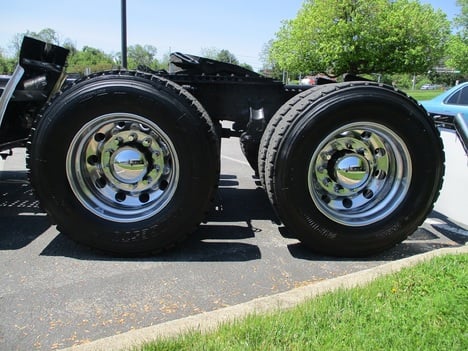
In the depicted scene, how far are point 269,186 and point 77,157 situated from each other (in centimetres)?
143

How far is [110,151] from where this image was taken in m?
3.28

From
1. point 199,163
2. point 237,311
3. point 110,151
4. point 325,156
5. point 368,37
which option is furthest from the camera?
point 368,37

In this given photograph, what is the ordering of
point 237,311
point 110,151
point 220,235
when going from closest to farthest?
point 237,311 < point 110,151 < point 220,235

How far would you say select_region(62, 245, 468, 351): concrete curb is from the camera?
2.04 meters

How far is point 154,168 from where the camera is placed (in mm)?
3330

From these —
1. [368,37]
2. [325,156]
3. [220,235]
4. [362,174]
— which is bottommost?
[220,235]

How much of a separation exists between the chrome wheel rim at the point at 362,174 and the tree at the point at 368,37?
2484 centimetres

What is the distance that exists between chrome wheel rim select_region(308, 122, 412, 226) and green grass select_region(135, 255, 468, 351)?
816mm

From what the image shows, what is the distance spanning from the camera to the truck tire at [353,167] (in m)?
3.10

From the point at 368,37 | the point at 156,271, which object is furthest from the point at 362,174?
the point at 368,37

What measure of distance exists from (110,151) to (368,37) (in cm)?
2666

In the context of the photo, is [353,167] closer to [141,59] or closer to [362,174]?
[362,174]

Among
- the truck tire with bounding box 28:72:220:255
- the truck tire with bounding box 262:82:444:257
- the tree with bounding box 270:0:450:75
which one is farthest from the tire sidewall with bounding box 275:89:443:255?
the tree with bounding box 270:0:450:75

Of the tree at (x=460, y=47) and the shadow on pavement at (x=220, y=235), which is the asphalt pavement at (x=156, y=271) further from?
the tree at (x=460, y=47)
